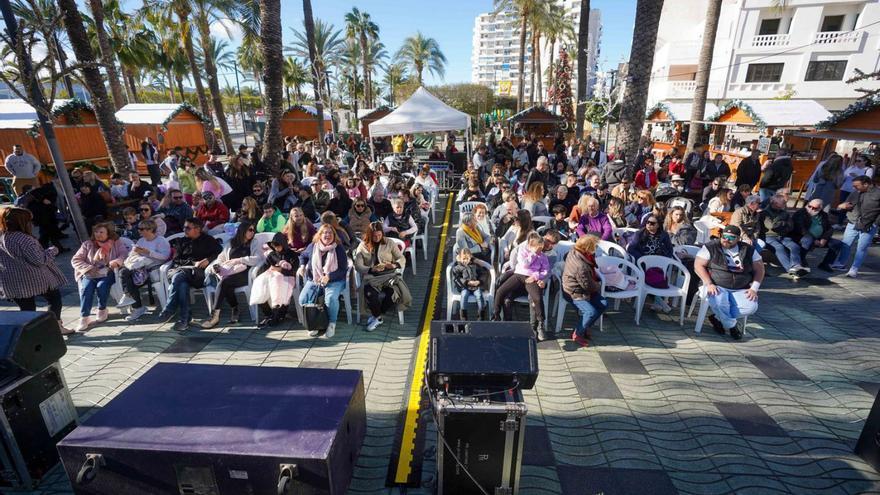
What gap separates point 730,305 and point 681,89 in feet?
116

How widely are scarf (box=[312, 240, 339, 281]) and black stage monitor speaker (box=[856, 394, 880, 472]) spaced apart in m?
5.32

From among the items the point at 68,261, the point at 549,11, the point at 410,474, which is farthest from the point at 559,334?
the point at 549,11

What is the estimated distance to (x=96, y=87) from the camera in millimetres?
9852

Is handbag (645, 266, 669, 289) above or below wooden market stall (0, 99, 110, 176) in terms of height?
below

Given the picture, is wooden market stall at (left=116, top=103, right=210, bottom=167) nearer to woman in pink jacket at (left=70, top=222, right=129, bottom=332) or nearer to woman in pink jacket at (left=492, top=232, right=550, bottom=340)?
woman in pink jacket at (left=70, top=222, right=129, bottom=332)

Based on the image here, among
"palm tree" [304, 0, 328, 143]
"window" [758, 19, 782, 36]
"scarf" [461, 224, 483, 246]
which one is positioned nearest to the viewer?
"scarf" [461, 224, 483, 246]

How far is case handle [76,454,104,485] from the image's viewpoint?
7.87 ft

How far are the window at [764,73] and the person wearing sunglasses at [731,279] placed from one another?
114ft

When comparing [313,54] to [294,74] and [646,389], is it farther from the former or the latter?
[294,74]

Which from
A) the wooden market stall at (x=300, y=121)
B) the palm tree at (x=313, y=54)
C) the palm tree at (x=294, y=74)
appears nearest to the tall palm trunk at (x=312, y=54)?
the palm tree at (x=313, y=54)

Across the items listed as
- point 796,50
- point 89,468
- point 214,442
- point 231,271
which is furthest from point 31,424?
point 796,50

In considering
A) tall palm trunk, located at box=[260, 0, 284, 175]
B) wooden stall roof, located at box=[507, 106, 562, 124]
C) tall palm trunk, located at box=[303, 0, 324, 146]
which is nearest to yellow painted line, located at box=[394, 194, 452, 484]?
tall palm trunk, located at box=[260, 0, 284, 175]

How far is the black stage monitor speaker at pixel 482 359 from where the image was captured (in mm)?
2590

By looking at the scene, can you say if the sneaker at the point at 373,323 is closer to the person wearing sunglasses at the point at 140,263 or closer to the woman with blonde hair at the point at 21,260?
the person wearing sunglasses at the point at 140,263
